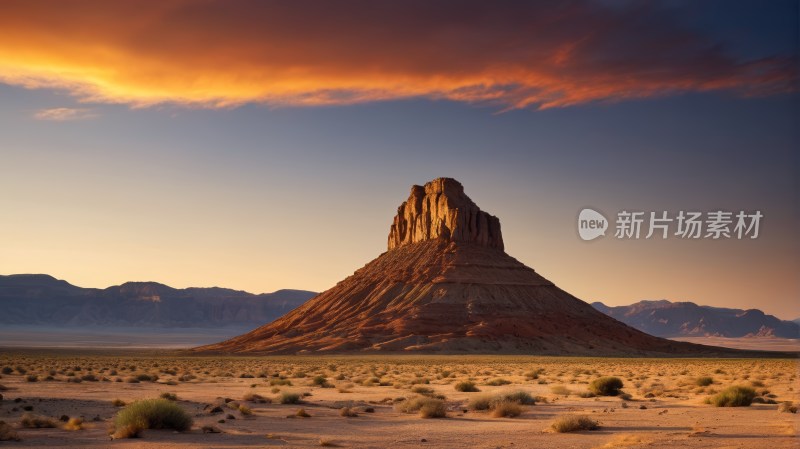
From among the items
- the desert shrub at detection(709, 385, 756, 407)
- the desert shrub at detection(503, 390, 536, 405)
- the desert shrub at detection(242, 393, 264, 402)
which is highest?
the desert shrub at detection(709, 385, 756, 407)

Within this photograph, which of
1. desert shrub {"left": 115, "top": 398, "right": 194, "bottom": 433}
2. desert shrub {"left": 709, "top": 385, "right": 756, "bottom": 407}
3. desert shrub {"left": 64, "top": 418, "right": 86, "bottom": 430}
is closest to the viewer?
desert shrub {"left": 115, "top": 398, "right": 194, "bottom": 433}

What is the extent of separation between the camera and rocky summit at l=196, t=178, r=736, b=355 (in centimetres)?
9769

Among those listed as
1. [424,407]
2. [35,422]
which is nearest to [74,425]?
[35,422]

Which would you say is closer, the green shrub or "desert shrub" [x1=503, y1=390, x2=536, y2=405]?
the green shrub

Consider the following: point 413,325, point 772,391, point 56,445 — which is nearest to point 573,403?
point 772,391

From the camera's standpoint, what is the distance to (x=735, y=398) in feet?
71.0

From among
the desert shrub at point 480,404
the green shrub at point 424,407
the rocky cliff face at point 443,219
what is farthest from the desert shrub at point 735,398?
the rocky cliff face at point 443,219

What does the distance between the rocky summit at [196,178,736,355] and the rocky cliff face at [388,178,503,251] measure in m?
0.25

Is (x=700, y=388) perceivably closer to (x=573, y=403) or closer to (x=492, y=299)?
(x=573, y=403)

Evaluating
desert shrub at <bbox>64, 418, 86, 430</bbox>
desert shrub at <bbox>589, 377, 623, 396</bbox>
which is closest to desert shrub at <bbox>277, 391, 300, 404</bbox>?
desert shrub at <bbox>64, 418, 86, 430</bbox>

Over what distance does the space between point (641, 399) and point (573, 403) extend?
3151 mm

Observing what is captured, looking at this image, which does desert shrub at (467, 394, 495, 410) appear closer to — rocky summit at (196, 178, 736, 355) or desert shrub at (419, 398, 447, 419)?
desert shrub at (419, 398, 447, 419)

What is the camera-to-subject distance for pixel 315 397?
2747 cm

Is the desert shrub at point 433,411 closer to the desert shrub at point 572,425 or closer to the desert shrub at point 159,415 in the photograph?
the desert shrub at point 572,425
